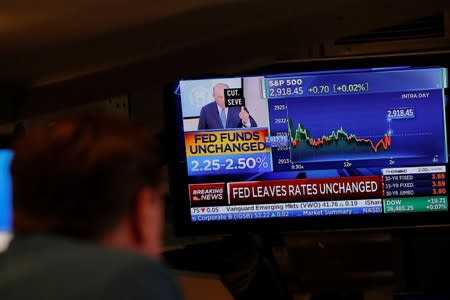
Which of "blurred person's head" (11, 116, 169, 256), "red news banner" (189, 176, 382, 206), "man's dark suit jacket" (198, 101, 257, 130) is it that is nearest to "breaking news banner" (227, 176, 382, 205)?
"red news banner" (189, 176, 382, 206)

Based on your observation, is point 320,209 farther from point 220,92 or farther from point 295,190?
point 220,92

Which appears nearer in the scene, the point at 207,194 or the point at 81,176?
the point at 81,176

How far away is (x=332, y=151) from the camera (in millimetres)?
2139

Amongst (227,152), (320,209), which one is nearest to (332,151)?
(320,209)

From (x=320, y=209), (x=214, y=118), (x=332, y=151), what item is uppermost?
(x=214, y=118)

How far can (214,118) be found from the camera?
84.1 inches

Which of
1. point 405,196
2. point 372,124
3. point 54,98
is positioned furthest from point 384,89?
point 54,98

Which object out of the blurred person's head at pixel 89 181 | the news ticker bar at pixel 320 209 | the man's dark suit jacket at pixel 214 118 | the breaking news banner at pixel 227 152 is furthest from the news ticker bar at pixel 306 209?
the blurred person's head at pixel 89 181

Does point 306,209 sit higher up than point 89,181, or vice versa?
point 89,181

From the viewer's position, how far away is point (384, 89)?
83.5 inches

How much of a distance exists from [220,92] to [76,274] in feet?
4.49

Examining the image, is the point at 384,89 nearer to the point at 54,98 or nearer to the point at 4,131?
the point at 4,131

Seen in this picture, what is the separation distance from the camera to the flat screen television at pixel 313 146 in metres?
2.12

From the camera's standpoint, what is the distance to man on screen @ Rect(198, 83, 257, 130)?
83.6 inches
